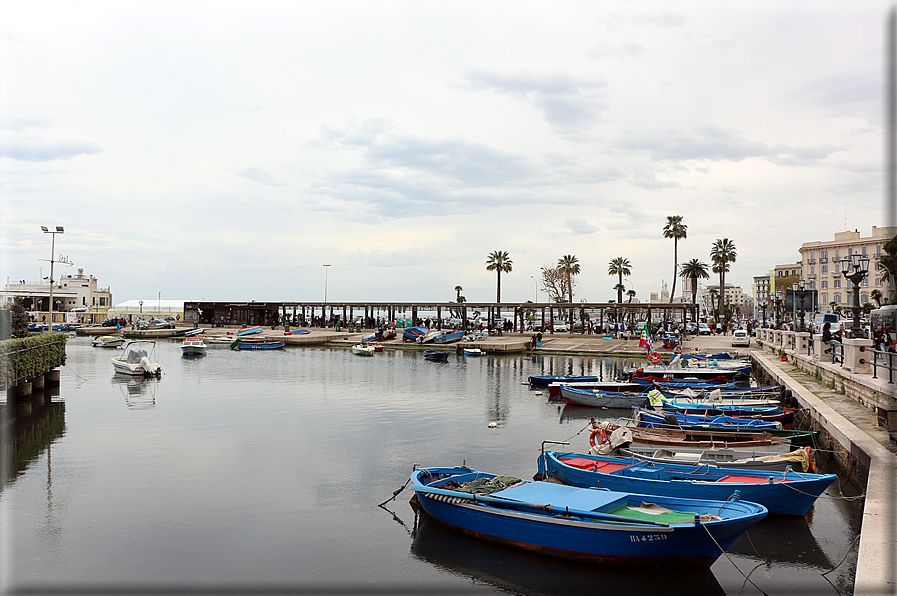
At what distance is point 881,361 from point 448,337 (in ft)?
190

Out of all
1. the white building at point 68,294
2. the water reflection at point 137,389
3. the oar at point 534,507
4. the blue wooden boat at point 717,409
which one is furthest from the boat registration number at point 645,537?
the white building at point 68,294

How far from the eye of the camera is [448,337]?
78.4 meters

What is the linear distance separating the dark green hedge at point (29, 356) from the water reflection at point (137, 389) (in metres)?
4.59

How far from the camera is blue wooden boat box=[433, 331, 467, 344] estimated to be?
3036 inches

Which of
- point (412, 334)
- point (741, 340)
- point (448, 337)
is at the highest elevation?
point (741, 340)

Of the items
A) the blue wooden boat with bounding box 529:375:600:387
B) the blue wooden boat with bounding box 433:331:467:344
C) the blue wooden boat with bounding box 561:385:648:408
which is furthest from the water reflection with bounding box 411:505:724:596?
the blue wooden boat with bounding box 433:331:467:344

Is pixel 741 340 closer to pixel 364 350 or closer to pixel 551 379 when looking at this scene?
pixel 551 379

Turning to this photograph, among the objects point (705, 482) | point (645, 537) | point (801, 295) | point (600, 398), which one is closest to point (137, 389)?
point (600, 398)

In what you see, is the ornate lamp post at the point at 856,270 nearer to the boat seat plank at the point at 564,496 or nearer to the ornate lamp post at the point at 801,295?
the ornate lamp post at the point at 801,295

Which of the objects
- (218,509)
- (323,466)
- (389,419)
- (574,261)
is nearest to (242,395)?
(389,419)

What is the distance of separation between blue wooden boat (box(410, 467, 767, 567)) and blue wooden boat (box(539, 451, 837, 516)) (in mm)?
1631

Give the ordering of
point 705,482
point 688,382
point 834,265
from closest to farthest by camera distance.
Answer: point 705,482 < point 688,382 < point 834,265

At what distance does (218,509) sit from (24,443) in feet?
44.2

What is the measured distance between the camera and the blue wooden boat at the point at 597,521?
12.5 meters
